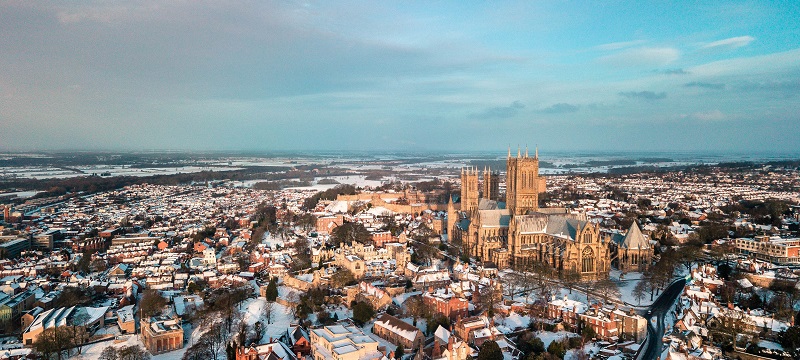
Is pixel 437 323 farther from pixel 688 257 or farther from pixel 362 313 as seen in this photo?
pixel 688 257

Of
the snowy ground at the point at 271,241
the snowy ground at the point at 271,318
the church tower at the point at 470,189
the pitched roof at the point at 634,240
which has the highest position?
the church tower at the point at 470,189

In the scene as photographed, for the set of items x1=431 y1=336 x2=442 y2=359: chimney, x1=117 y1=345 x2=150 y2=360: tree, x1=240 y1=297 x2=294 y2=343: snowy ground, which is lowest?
x1=240 y1=297 x2=294 y2=343: snowy ground

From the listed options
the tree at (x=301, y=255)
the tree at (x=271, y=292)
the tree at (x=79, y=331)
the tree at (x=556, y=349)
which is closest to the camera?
the tree at (x=556, y=349)

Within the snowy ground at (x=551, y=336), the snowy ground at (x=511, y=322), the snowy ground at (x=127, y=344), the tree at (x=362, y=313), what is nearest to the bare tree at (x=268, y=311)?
the snowy ground at (x=127, y=344)

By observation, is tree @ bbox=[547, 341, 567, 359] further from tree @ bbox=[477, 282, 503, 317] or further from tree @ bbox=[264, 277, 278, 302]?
tree @ bbox=[264, 277, 278, 302]

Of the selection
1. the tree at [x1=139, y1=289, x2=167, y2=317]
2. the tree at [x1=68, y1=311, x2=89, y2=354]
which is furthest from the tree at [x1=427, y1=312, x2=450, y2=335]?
the tree at [x1=68, y1=311, x2=89, y2=354]

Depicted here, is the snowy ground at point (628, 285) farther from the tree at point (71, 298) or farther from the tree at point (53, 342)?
the tree at point (71, 298)

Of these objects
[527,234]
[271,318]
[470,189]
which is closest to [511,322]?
[527,234]

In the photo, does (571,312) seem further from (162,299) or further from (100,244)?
(100,244)
